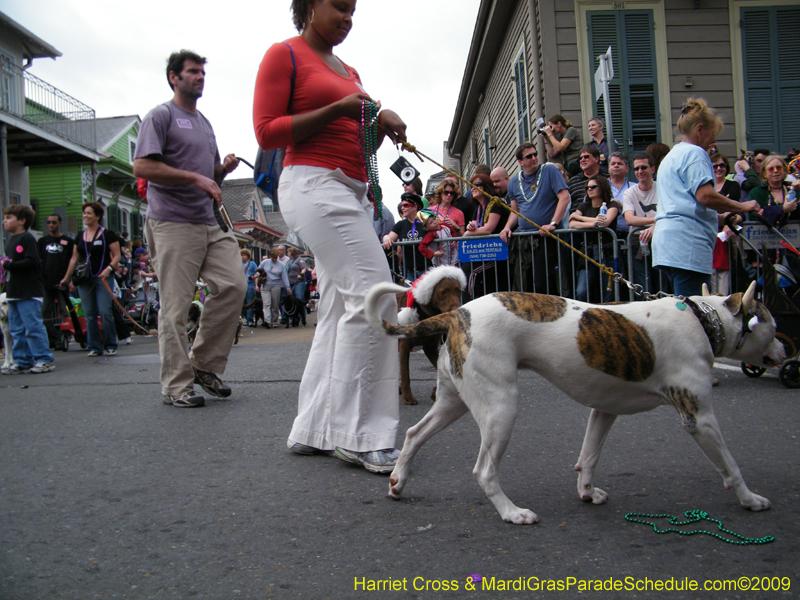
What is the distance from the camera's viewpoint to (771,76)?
1193 cm

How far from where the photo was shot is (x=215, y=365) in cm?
500

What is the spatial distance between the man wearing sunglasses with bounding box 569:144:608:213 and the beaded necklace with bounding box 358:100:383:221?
426 cm

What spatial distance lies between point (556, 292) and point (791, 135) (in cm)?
794

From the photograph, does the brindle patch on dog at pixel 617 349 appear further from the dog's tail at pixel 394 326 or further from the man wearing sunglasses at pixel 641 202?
the man wearing sunglasses at pixel 641 202

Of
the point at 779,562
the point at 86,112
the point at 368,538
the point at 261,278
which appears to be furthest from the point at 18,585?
the point at 86,112

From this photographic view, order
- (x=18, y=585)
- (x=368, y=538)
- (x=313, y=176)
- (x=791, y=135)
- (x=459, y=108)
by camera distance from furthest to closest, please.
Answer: (x=459, y=108) < (x=791, y=135) < (x=313, y=176) < (x=368, y=538) < (x=18, y=585)

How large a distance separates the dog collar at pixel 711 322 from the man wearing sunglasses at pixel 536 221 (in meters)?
4.00

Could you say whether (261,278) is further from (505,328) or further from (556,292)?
(505,328)

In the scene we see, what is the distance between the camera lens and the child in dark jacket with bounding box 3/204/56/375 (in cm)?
739

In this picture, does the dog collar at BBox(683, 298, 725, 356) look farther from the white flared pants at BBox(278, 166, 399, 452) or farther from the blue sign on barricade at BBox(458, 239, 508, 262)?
the blue sign on barricade at BBox(458, 239, 508, 262)

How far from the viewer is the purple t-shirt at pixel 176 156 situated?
459 cm

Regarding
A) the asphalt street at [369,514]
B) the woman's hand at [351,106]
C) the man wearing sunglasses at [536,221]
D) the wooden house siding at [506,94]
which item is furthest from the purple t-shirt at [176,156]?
the wooden house siding at [506,94]

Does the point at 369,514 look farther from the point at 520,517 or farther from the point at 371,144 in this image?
the point at 371,144

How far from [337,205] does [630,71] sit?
10747mm
